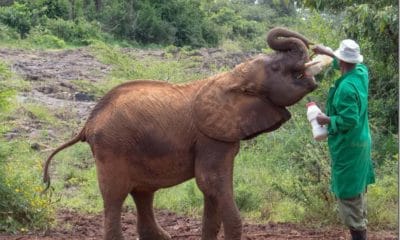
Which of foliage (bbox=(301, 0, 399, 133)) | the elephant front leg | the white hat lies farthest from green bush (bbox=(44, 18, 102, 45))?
the white hat

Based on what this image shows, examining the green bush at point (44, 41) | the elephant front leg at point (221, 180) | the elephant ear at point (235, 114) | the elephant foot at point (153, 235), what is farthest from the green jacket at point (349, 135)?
the green bush at point (44, 41)

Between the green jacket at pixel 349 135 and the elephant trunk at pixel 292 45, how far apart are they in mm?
319

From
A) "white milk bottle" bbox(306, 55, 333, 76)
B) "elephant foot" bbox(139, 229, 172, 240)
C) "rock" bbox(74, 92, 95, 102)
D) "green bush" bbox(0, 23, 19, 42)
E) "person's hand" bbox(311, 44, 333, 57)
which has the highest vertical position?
"person's hand" bbox(311, 44, 333, 57)

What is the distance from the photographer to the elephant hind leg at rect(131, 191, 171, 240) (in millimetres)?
6238

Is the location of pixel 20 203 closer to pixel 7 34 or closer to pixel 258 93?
pixel 258 93

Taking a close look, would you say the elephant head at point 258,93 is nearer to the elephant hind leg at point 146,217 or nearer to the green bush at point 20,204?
the elephant hind leg at point 146,217

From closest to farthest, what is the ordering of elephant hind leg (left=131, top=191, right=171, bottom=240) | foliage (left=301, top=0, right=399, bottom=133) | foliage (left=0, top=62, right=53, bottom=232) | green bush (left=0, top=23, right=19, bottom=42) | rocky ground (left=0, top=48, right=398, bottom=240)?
elephant hind leg (left=131, top=191, right=171, bottom=240) → rocky ground (left=0, top=48, right=398, bottom=240) → foliage (left=0, top=62, right=53, bottom=232) → foliage (left=301, top=0, right=399, bottom=133) → green bush (left=0, top=23, right=19, bottom=42)

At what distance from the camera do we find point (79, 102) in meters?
16.9

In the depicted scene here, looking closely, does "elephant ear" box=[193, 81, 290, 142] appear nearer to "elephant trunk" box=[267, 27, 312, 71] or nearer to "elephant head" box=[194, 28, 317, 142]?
"elephant head" box=[194, 28, 317, 142]

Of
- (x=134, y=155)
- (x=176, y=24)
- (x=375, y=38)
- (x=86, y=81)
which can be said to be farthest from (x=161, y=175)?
(x=176, y=24)

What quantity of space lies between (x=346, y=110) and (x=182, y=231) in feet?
8.44

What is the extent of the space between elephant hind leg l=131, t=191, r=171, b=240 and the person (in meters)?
1.53

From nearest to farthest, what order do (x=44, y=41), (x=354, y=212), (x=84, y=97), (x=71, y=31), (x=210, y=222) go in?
(x=354, y=212) < (x=210, y=222) < (x=84, y=97) < (x=44, y=41) < (x=71, y=31)

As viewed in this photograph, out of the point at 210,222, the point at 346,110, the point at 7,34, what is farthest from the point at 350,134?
the point at 7,34
